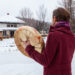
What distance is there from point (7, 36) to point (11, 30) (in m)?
1.44

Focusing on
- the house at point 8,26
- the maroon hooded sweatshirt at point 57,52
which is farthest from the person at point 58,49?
the house at point 8,26

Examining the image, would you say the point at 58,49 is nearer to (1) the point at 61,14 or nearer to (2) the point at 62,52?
(2) the point at 62,52

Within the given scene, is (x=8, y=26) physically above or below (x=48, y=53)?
below

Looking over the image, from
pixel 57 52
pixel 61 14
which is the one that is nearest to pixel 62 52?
pixel 57 52

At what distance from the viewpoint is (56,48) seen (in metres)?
1.41

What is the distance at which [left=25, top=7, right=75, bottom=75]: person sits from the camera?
1.39 m

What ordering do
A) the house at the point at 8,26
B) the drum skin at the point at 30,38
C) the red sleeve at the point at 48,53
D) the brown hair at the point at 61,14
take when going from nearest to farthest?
the red sleeve at the point at 48,53
the brown hair at the point at 61,14
the drum skin at the point at 30,38
the house at the point at 8,26

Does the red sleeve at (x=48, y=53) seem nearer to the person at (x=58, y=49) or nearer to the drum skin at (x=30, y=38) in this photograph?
the person at (x=58, y=49)

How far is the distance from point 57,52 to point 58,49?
29 mm

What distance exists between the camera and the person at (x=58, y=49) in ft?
4.57

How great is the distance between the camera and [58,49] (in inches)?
56.1

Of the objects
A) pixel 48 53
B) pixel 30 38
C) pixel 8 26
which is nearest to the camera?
pixel 48 53

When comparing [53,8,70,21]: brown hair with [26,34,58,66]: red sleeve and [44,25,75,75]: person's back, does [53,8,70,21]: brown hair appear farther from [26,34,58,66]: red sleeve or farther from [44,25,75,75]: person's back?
[26,34,58,66]: red sleeve

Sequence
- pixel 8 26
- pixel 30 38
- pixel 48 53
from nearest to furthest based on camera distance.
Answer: pixel 48 53, pixel 30 38, pixel 8 26
